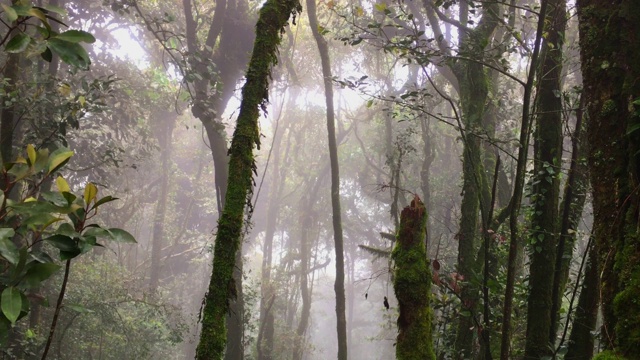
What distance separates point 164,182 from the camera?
2134 centimetres

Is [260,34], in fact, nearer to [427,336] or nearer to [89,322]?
[427,336]

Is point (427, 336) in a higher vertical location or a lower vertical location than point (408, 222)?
lower

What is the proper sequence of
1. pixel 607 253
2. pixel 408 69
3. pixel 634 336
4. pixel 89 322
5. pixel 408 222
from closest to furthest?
pixel 634 336 < pixel 607 253 < pixel 408 222 < pixel 89 322 < pixel 408 69

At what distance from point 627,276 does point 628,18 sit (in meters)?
1.11

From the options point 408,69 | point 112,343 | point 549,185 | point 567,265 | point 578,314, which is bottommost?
point 112,343

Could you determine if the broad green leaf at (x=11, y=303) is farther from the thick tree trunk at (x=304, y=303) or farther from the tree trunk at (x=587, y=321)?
the thick tree trunk at (x=304, y=303)

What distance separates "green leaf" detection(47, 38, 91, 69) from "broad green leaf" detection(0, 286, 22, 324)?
30.2 inches

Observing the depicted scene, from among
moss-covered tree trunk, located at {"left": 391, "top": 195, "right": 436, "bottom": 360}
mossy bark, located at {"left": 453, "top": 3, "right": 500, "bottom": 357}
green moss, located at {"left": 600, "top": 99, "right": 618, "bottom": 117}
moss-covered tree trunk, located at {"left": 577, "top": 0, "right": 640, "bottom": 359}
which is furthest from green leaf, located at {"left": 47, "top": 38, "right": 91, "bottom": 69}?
mossy bark, located at {"left": 453, "top": 3, "right": 500, "bottom": 357}

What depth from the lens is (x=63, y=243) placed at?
167cm

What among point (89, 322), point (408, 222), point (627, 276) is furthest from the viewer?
point (89, 322)

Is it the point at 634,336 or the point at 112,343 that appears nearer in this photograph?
the point at 634,336

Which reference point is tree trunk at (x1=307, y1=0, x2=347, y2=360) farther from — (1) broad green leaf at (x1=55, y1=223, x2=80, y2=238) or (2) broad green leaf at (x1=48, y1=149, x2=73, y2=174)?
(1) broad green leaf at (x1=55, y1=223, x2=80, y2=238)

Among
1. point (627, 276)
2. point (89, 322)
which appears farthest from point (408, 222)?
point (89, 322)

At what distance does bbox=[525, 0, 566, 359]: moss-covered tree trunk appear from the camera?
3.40 m
